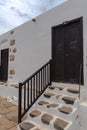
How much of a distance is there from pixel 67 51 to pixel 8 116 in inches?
97.9

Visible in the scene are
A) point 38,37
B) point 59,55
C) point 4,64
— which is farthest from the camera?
point 4,64

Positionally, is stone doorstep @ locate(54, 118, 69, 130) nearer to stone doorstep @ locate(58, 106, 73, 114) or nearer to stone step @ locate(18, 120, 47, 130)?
stone doorstep @ locate(58, 106, 73, 114)

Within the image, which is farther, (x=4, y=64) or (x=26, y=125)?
(x=4, y=64)

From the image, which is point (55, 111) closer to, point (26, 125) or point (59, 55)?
point (26, 125)

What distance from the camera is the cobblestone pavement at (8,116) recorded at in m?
3.92

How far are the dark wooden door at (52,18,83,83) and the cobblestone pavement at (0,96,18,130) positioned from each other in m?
1.59

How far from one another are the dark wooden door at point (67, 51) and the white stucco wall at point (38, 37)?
172 mm

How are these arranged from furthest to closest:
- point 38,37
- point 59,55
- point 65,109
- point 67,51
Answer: point 38,37, point 59,55, point 67,51, point 65,109

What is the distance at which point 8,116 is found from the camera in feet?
15.2

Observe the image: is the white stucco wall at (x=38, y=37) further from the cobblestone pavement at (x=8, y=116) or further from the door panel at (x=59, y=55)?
the cobblestone pavement at (x=8, y=116)

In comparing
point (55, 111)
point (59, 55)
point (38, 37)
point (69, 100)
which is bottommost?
point (55, 111)

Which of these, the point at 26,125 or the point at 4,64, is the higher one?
the point at 4,64

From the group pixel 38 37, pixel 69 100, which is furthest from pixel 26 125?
pixel 38 37

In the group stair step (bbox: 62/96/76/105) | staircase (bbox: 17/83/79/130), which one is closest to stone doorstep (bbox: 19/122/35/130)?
staircase (bbox: 17/83/79/130)
